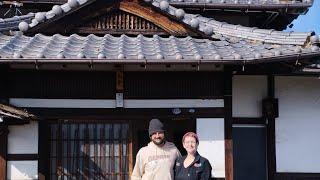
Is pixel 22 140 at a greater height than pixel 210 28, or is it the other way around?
pixel 210 28

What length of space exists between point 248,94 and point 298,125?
40.8 inches

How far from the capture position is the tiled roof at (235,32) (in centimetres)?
837

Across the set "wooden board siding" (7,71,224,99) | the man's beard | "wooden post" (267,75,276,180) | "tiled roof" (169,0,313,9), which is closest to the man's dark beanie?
the man's beard

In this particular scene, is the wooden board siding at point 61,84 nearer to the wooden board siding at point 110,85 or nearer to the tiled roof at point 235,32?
the wooden board siding at point 110,85

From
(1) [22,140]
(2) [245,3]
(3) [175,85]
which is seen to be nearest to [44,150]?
(1) [22,140]

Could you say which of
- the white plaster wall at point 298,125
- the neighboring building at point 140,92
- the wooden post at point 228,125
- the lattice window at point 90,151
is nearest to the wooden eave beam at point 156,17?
the neighboring building at point 140,92

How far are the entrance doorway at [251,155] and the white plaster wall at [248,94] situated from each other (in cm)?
34

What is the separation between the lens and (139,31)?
29.1 ft

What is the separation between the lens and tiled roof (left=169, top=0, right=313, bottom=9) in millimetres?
10523

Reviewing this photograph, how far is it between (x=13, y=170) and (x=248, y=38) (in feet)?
14.4

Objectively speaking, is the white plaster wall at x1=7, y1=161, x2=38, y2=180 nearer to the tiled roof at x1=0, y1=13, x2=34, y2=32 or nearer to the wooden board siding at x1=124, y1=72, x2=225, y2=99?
the wooden board siding at x1=124, y1=72, x2=225, y2=99

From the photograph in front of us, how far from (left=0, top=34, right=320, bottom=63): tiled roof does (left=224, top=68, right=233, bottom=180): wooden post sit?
57 centimetres

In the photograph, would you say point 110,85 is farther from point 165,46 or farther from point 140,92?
point 165,46

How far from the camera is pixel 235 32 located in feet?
29.9
